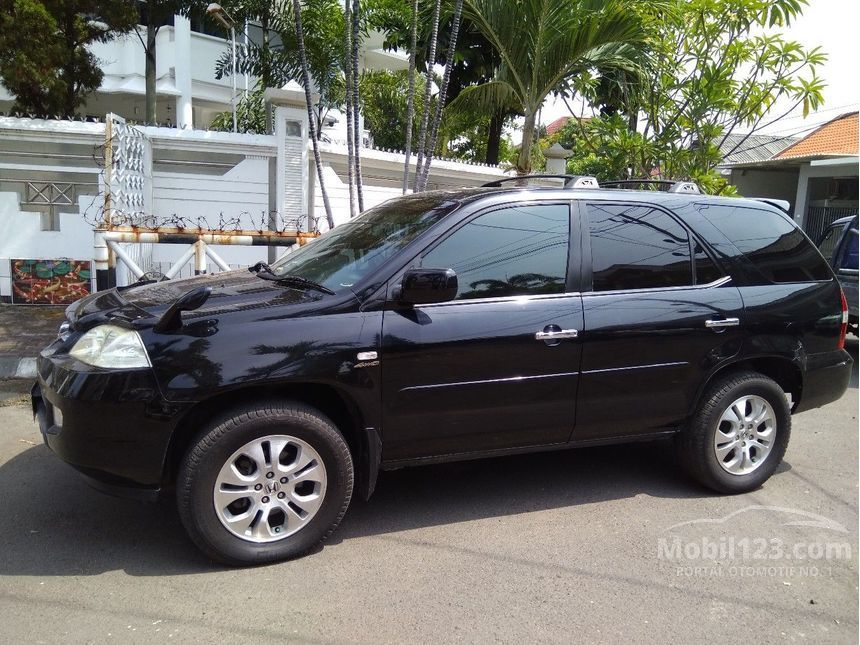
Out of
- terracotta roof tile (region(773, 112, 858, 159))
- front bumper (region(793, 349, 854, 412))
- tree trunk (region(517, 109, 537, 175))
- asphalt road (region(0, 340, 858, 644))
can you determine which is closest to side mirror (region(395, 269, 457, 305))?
asphalt road (region(0, 340, 858, 644))

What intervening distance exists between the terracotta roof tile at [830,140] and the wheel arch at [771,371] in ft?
51.4

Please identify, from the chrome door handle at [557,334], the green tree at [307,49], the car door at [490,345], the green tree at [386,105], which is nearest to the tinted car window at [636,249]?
the car door at [490,345]

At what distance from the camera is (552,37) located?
8.04 metres

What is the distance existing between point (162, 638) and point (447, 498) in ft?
5.95

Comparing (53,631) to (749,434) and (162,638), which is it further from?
(749,434)

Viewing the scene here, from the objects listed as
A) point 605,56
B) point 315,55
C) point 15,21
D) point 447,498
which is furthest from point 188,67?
point 447,498

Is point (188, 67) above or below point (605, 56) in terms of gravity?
above

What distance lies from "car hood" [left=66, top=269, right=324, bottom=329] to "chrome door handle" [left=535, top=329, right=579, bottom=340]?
1.14 metres

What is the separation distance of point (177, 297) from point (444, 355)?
4.63ft

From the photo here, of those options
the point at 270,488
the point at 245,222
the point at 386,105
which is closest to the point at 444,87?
the point at 245,222

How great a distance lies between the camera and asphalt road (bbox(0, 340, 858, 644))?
2904mm

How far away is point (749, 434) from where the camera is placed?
14.2ft

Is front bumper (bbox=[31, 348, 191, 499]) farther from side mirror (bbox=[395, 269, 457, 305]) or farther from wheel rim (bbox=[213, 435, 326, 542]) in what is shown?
side mirror (bbox=[395, 269, 457, 305])

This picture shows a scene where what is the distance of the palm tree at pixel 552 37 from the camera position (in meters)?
7.91
